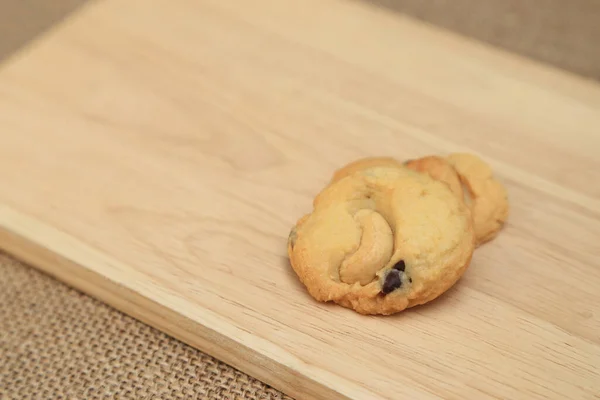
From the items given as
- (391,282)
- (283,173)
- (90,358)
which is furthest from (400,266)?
(90,358)

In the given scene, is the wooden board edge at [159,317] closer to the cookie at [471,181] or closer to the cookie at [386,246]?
the cookie at [386,246]

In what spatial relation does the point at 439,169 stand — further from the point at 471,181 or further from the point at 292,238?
the point at 292,238

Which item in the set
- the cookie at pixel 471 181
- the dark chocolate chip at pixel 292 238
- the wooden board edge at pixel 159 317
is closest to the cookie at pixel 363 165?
the cookie at pixel 471 181

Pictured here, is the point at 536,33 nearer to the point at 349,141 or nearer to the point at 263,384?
the point at 349,141

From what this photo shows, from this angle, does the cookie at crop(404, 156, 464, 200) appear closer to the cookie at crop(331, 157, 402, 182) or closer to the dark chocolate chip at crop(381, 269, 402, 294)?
the cookie at crop(331, 157, 402, 182)

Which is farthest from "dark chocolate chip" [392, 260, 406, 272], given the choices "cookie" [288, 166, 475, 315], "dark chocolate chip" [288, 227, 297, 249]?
"dark chocolate chip" [288, 227, 297, 249]

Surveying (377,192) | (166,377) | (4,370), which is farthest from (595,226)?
(4,370)
